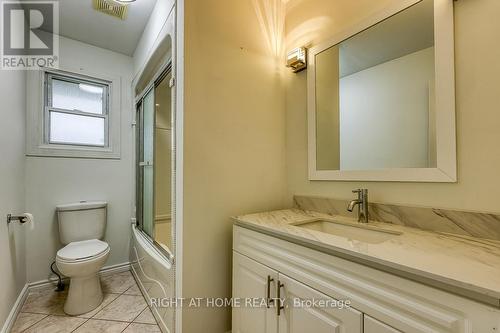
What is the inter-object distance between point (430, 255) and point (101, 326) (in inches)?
79.7

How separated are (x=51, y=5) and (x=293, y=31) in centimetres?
199

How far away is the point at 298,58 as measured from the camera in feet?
5.14

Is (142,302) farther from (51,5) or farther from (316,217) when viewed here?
(51,5)

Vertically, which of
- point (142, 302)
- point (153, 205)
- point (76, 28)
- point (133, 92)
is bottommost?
point (142, 302)

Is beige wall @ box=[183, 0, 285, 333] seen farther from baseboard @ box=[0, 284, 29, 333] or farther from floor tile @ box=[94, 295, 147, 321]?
baseboard @ box=[0, 284, 29, 333]

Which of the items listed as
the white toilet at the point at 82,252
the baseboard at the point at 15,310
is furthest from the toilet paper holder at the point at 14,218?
the baseboard at the point at 15,310

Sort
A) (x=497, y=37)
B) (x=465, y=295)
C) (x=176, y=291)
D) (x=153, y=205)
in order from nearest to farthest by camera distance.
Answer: (x=465, y=295)
(x=497, y=37)
(x=176, y=291)
(x=153, y=205)

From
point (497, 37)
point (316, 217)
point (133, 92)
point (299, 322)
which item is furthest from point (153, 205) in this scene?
point (497, 37)

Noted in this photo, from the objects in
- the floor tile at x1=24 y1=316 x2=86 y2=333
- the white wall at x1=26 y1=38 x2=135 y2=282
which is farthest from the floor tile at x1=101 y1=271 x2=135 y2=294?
the floor tile at x1=24 y1=316 x2=86 y2=333

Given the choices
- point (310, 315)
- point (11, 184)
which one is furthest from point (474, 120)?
point (11, 184)

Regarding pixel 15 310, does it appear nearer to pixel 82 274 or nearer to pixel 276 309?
pixel 82 274

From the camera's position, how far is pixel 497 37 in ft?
2.88

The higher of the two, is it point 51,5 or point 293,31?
point 51,5

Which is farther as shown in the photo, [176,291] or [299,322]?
[176,291]
